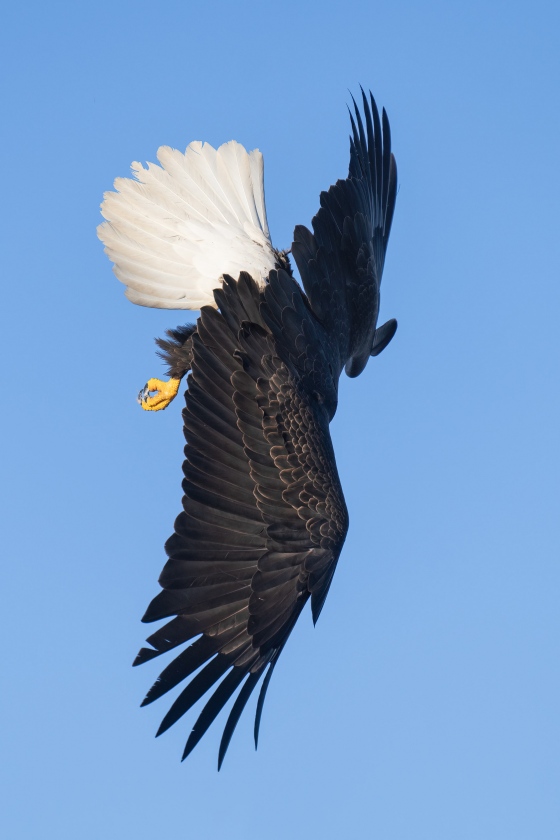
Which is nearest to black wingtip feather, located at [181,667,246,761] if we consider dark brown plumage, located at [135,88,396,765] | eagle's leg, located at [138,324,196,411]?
dark brown plumage, located at [135,88,396,765]

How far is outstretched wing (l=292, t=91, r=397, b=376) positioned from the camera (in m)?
6.72

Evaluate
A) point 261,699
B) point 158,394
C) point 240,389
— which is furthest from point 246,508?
point 158,394

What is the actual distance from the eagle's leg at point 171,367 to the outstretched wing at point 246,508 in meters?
0.67

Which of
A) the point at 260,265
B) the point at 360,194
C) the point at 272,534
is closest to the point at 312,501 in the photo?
the point at 272,534

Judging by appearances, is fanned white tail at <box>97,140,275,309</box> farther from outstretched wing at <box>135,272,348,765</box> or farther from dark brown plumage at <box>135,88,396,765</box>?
outstretched wing at <box>135,272,348,765</box>

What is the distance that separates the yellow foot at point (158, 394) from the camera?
7262mm

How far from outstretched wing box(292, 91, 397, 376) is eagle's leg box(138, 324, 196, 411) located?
0.77 meters

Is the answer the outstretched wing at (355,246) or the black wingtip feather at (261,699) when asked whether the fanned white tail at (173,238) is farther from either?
the black wingtip feather at (261,699)

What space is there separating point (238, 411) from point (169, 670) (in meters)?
1.29

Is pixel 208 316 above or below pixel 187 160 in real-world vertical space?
below

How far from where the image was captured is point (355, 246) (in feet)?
23.1

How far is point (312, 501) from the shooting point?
6152mm

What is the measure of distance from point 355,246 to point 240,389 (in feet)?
4.27

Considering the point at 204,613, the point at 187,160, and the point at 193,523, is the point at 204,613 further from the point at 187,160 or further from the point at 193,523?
the point at 187,160
